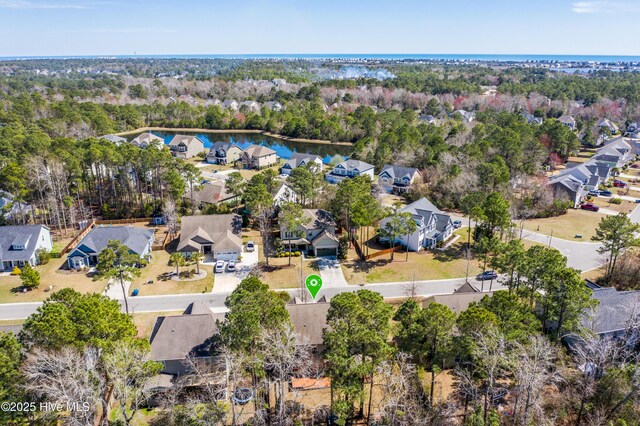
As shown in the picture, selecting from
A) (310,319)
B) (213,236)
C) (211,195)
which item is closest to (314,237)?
(213,236)

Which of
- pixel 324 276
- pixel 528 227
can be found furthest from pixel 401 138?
pixel 324 276

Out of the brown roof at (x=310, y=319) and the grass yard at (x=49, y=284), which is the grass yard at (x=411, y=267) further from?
the grass yard at (x=49, y=284)

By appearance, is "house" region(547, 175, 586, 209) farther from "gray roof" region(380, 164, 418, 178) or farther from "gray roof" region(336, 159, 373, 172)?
"gray roof" region(336, 159, 373, 172)

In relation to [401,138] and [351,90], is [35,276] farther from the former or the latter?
[351,90]

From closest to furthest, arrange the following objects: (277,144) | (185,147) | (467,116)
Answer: (185,147), (277,144), (467,116)

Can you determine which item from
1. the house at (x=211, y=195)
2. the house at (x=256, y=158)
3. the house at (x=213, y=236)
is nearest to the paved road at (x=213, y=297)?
the house at (x=213, y=236)

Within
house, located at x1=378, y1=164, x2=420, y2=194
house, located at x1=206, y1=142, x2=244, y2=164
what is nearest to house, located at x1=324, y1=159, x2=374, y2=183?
house, located at x1=378, y1=164, x2=420, y2=194

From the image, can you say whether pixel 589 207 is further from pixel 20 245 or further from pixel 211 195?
pixel 20 245
